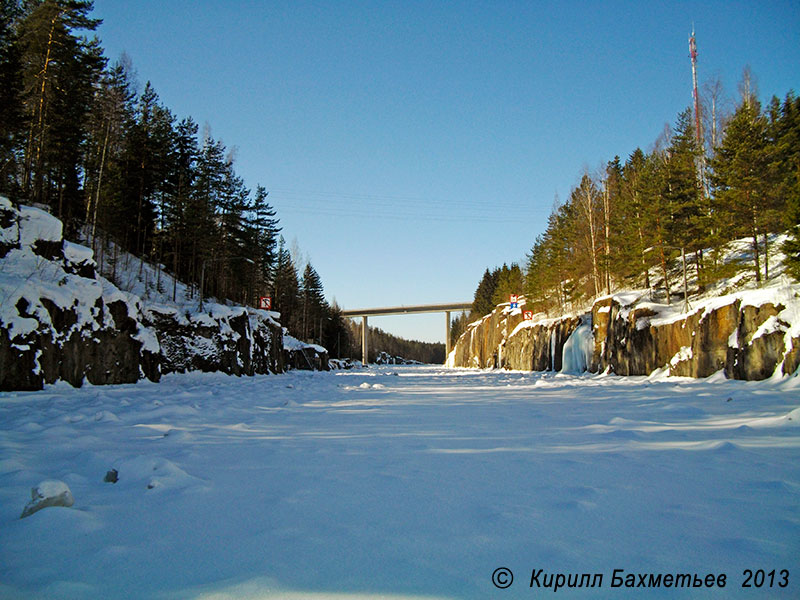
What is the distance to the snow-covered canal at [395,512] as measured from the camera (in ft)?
6.29

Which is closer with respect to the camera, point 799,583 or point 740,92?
point 799,583

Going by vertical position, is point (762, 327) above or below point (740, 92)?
below

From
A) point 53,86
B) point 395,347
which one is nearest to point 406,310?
point 395,347

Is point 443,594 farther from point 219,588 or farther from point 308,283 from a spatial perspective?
point 308,283

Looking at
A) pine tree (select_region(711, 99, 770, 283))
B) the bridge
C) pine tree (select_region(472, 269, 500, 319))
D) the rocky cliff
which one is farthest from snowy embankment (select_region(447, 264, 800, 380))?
the bridge

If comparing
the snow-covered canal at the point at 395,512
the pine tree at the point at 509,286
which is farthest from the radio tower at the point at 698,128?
the snow-covered canal at the point at 395,512

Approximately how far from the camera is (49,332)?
1019 centimetres

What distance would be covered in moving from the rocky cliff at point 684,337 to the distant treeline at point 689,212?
7.21ft

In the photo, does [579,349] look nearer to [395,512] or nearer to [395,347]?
[395,512]

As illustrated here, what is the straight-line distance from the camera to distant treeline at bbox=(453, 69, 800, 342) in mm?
20562

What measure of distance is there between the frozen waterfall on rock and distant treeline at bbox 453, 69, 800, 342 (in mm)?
4638

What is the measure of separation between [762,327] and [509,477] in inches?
527

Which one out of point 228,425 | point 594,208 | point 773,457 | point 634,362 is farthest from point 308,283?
point 773,457

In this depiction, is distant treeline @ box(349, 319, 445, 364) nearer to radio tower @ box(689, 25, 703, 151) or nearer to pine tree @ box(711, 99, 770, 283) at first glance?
radio tower @ box(689, 25, 703, 151)
